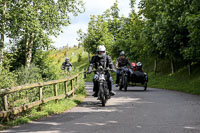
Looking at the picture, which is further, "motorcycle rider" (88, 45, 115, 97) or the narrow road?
"motorcycle rider" (88, 45, 115, 97)

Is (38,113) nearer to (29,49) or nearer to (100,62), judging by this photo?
(100,62)

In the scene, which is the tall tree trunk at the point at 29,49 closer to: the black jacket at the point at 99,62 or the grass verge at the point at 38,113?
the grass verge at the point at 38,113

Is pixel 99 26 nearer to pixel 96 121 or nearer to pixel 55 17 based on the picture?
pixel 55 17

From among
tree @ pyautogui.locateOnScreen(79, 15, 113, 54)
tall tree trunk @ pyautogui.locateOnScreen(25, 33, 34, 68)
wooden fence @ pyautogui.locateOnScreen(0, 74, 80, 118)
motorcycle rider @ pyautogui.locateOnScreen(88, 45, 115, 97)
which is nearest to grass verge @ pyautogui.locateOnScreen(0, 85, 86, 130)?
wooden fence @ pyautogui.locateOnScreen(0, 74, 80, 118)

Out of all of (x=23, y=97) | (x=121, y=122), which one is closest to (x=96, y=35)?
(x=23, y=97)

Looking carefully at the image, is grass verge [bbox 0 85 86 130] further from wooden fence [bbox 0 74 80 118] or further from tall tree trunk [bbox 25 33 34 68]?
tall tree trunk [bbox 25 33 34 68]

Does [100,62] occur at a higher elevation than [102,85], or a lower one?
higher

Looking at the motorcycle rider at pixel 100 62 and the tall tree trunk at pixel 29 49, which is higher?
the tall tree trunk at pixel 29 49

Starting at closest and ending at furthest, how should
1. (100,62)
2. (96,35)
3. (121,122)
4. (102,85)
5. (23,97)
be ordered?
(121,122) → (102,85) → (100,62) → (23,97) → (96,35)

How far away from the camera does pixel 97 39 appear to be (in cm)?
4662

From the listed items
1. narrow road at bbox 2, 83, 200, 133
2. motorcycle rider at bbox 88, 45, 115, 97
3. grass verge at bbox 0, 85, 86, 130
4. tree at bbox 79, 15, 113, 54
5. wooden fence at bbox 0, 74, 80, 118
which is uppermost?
tree at bbox 79, 15, 113, 54

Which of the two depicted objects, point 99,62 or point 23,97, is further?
point 23,97

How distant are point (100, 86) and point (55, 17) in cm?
1722

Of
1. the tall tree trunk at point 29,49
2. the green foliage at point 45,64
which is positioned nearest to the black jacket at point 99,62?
the green foliage at point 45,64
